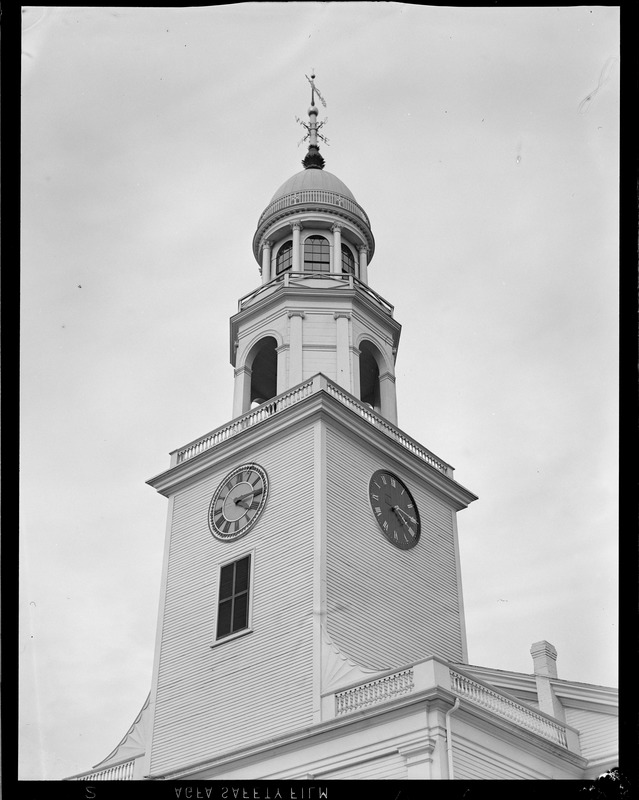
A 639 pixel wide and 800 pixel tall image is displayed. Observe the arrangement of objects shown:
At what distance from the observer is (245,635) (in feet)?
94.0

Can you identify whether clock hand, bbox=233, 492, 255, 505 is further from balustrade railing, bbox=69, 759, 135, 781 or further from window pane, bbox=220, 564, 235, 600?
balustrade railing, bbox=69, 759, 135, 781

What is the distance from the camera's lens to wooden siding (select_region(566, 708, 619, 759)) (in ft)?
91.0

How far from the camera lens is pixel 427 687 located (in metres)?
23.8

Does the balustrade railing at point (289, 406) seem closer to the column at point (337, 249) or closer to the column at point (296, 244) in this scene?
the column at point (337, 249)

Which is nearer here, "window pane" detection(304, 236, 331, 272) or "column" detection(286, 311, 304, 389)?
"column" detection(286, 311, 304, 389)

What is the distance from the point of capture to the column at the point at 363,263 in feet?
129

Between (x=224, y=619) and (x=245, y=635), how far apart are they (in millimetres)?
1053

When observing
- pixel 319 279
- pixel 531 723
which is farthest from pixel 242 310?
pixel 531 723

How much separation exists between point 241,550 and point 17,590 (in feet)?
58.0

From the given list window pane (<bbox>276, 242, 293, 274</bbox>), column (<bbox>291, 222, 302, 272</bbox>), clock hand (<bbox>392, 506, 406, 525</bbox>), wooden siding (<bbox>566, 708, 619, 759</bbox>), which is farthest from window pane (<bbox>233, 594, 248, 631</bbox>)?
window pane (<bbox>276, 242, 293, 274</bbox>)

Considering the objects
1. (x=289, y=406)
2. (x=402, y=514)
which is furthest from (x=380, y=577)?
(x=289, y=406)

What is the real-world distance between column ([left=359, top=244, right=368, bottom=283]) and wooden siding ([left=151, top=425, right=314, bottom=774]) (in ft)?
32.1

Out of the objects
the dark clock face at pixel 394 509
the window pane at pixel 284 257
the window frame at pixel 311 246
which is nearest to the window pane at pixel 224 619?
the dark clock face at pixel 394 509
